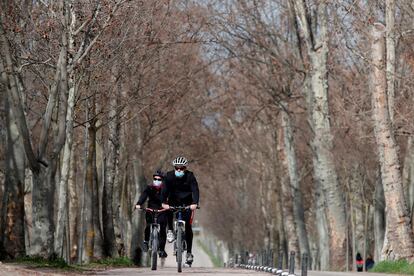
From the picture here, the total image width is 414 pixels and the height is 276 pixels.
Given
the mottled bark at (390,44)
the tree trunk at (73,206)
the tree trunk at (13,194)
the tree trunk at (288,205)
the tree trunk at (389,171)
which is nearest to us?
the tree trunk at (13,194)

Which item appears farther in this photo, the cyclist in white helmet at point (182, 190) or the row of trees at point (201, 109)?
the row of trees at point (201, 109)

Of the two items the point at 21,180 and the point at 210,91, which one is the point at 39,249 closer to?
the point at 21,180

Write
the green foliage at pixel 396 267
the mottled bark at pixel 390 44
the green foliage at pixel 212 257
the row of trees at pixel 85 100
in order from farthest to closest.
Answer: the green foliage at pixel 212 257 < the mottled bark at pixel 390 44 < the green foliage at pixel 396 267 < the row of trees at pixel 85 100

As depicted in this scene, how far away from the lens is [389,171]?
25.1m

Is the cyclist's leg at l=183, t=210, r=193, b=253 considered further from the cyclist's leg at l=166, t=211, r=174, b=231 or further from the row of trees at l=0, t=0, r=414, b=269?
the row of trees at l=0, t=0, r=414, b=269

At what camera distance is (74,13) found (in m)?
21.6

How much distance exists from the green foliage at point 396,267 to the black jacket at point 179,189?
614 centimetres

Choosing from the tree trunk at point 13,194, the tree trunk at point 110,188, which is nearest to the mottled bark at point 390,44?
the tree trunk at point 110,188

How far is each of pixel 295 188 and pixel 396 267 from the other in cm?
1654

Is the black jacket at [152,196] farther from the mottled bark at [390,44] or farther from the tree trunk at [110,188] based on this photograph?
the tree trunk at [110,188]

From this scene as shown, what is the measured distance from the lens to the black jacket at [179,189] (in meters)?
18.7

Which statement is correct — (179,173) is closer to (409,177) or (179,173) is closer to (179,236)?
(179,236)

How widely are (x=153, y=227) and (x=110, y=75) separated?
10541mm

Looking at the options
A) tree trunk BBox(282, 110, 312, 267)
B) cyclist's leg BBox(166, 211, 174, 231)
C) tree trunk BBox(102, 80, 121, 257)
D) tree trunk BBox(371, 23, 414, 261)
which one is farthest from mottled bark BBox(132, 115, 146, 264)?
cyclist's leg BBox(166, 211, 174, 231)
